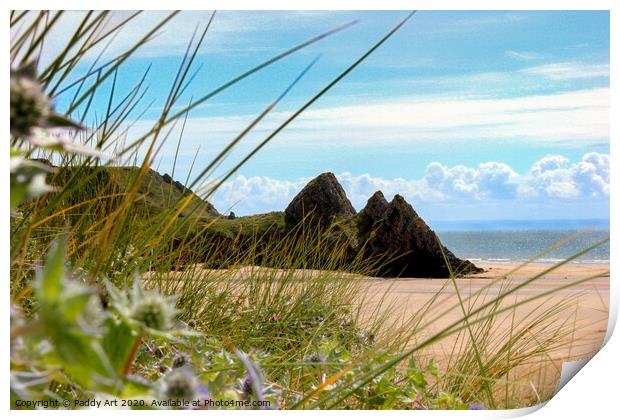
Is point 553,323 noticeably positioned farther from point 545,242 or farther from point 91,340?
point 91,340

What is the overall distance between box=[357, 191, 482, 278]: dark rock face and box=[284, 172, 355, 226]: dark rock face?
0.12 m

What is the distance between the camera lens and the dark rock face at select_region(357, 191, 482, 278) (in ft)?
10.4

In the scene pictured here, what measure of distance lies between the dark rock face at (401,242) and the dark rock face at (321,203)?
12 cm

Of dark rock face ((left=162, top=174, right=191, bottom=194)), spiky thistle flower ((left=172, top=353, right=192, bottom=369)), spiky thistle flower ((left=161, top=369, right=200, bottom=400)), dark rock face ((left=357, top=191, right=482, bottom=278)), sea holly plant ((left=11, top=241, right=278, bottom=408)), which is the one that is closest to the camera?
sea holly plant ((left=11, top=241, right=278, bottom=408))

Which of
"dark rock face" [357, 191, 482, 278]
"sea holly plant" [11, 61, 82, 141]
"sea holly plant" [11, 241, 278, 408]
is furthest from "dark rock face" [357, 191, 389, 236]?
"sea holly plant" [11, 61, 82, 141]

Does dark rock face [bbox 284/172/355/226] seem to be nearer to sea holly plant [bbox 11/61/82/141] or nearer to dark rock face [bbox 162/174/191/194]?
dark rock face [bbox 162/174/191/194]

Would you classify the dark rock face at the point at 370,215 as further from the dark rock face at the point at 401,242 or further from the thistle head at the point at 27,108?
the thistle head at the point at 27,108

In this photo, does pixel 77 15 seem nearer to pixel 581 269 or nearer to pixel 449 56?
pixel 449 56

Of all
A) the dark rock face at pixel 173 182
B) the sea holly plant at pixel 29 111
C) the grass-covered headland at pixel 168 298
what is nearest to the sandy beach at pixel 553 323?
the grass-covered headland at pixel 168 298

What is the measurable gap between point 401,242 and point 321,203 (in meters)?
0.46

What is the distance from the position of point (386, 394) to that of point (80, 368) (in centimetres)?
107

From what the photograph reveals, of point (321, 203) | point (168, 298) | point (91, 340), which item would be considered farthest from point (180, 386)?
point (321, 203)

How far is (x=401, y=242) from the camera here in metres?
3.28

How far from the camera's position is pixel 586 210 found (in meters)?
1.60
